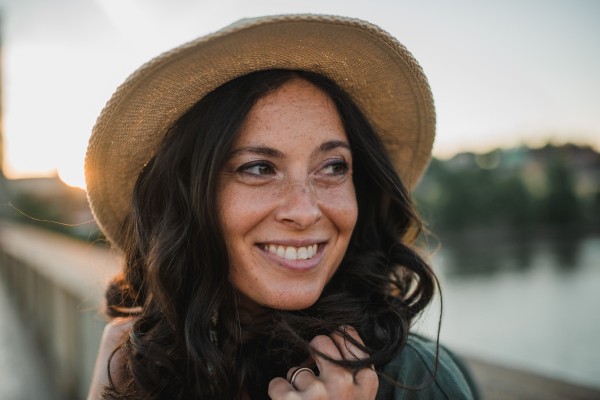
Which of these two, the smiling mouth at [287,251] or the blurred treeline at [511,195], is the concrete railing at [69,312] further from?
the blurred treeline at [511,195]

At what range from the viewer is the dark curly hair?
155cm

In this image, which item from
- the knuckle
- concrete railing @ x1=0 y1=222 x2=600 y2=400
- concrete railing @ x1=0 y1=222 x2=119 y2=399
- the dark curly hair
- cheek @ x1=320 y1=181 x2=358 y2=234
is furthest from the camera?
concrete railing @ x1=0 y1=222 x2=119 y2=399

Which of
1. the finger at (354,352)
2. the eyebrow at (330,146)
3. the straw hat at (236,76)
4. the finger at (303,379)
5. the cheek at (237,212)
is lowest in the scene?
the finger at (303,379)

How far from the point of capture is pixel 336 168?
1792mm

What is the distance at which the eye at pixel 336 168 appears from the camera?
1731 millimetres

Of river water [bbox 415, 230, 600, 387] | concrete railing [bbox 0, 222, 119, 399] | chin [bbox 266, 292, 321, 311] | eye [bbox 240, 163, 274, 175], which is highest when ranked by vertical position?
eye [bbox 240, 163, 274, 175]

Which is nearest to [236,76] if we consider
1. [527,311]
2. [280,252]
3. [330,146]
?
[330,146]

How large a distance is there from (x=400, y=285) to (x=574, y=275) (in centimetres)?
1728

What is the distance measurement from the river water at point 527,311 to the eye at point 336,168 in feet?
2.29

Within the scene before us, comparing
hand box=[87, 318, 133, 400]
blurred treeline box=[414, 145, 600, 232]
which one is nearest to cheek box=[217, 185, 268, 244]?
hand box=[87, 318, 133, 400]

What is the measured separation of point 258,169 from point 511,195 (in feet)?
123

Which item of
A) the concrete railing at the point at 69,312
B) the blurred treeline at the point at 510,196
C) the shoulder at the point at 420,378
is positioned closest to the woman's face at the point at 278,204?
the shoulder at the point at 420,378

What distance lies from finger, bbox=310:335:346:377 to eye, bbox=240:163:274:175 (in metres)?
0.67

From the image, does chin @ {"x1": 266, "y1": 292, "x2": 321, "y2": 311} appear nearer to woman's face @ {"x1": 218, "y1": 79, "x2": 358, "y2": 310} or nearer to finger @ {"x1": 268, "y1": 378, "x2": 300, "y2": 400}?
woman's face @ {"x1": 218, "y1": 79, "x2": 358, "y2": 310}
